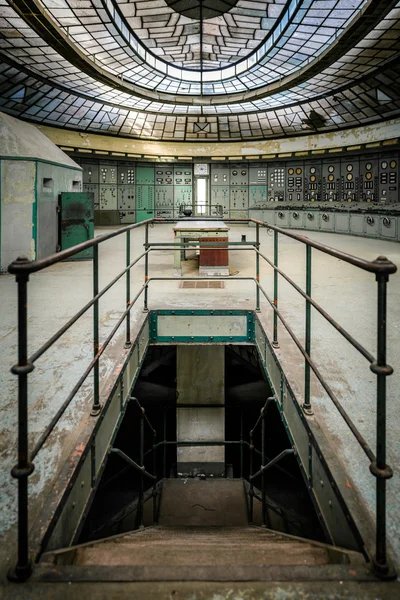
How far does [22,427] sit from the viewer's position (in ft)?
4.05

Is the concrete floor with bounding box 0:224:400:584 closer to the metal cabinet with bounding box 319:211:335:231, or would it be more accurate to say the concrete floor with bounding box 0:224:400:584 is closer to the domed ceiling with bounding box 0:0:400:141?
the domed ceiling with bounding box 0:0:400:141

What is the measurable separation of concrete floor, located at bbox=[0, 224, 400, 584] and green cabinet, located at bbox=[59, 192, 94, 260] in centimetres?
80

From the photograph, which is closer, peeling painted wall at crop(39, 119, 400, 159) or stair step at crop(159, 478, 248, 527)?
stair step at crop(159, 478, 248, 527)

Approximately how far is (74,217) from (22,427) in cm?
717

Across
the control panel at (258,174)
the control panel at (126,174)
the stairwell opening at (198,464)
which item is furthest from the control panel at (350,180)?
the stairwell opening at (198,464)

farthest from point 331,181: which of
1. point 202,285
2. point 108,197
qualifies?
point 202,285

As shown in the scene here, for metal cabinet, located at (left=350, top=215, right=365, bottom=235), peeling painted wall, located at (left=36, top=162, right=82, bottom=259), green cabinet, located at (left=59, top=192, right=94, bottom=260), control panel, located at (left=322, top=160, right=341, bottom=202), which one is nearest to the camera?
peeling painted wall, located at (left=36, top=162, right=82, bottom=259)

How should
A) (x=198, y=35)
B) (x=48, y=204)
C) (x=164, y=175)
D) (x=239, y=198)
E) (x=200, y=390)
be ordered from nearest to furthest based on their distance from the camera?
(x=200, y=390), (x=48, y=204), (x=198, y=35), (x=239, y=198), (x=164, y=175)

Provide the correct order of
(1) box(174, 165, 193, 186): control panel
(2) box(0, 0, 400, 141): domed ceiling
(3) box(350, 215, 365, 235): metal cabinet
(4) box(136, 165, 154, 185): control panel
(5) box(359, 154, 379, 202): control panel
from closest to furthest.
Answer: (2) box(0, 0, 400, 141): domed ceiling < (3) box(350, 215, 365, 235): metal cabinet < (5) box(359, 154, 379, 202): control panel < (4) box(136, 165, 154, 185): control panel < (1) box(174, 165, 193, 186): control panel

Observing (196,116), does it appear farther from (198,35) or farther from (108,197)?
(198,35)

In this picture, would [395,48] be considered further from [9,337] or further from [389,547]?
[389,547]

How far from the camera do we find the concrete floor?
1811mm

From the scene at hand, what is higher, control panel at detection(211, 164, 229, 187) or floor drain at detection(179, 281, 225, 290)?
control panel at detection(211, 164, 229, 187)

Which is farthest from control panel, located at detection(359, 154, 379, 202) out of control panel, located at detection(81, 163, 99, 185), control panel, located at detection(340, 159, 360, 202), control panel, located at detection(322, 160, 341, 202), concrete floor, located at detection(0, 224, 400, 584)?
control panel, located at detection(81, 163, 99, 185)
